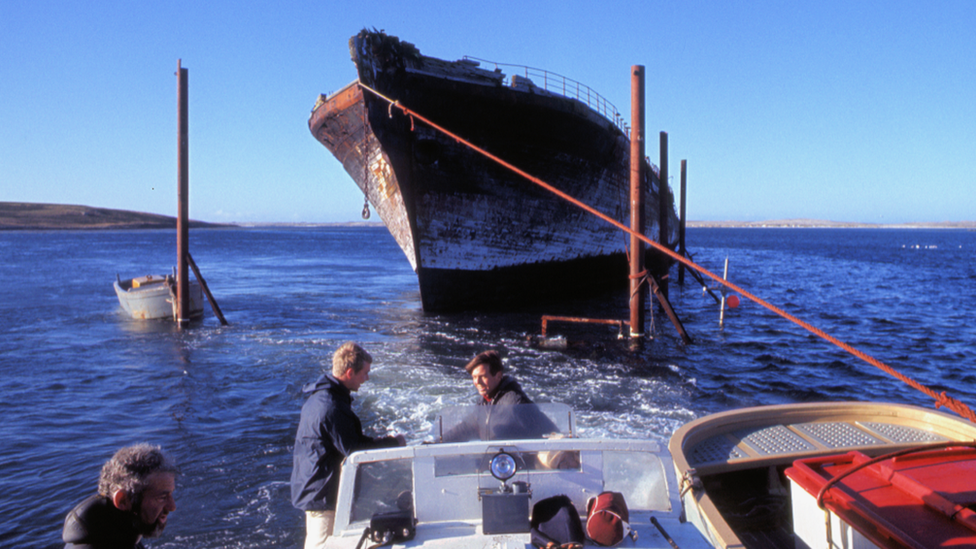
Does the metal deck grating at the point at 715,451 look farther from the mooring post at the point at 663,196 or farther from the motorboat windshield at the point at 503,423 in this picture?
the mooring post at the point at 663,196

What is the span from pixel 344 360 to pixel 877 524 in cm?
287

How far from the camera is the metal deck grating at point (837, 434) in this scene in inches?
189

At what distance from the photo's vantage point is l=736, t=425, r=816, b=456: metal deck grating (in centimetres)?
469

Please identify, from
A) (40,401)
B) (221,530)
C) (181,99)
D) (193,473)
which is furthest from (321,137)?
(221,530)

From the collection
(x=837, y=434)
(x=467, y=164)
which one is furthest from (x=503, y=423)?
(x=467, y=164)

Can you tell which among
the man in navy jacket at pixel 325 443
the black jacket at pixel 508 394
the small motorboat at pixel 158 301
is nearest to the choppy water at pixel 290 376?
the small motorboat at pixel 158 301

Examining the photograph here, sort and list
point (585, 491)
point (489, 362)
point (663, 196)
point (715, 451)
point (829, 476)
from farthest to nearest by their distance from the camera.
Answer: point (663, 196)
point (715, 451)
point (489, 362)
point (829, 476)
point (585, 491)

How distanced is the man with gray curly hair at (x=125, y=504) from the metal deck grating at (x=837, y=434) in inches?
186

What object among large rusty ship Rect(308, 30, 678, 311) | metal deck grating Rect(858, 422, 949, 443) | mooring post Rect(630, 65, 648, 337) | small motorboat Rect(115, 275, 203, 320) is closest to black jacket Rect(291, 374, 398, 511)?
metal deck grating Rect(858, 422, 949, 443)

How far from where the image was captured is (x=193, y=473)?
6262 millimetres

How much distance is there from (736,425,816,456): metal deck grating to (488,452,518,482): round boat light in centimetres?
284

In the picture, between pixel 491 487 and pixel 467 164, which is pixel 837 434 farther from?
pixel 467 164

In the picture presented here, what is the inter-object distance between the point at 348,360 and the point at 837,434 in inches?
167

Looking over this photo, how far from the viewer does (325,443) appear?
10.3ft
